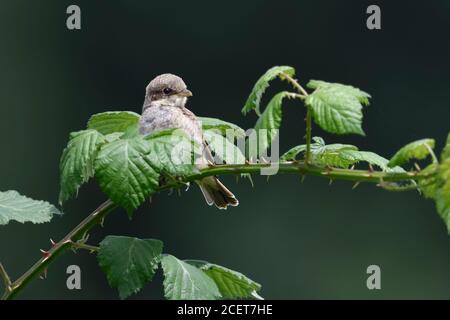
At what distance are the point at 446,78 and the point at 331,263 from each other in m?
2.49

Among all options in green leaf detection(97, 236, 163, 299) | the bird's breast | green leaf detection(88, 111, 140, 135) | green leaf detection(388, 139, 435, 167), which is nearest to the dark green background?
the bird's breast

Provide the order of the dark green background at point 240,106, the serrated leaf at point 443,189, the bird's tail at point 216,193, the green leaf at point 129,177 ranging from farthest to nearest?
1. the dark green background at point 240,106
2. the bird's tail at point 216,193
3. the green leaf at point 129,177
4. the serrated leaf at point 443,189

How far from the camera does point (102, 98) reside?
37.7 feet

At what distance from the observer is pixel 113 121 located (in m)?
2.51

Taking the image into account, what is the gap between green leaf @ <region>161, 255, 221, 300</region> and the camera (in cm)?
204

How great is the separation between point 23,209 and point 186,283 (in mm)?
458

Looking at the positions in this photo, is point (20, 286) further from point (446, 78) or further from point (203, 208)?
point (446, 78)

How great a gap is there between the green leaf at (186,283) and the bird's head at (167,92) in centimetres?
138

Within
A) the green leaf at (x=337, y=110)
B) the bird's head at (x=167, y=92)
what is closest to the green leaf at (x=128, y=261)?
the green leaf at (x=337, y=110)

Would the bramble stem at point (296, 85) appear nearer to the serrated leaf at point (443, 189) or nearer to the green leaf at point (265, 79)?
the green leaf at point (265, 79)

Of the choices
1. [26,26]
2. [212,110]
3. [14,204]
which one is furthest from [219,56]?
[14,204]

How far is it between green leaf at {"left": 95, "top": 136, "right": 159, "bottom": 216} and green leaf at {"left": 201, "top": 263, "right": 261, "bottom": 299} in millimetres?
292

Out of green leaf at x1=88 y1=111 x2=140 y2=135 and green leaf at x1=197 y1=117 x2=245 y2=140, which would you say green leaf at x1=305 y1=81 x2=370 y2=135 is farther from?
green leaf at x1=88 y1=111 x2=140 y2=135

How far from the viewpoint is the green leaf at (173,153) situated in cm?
202
